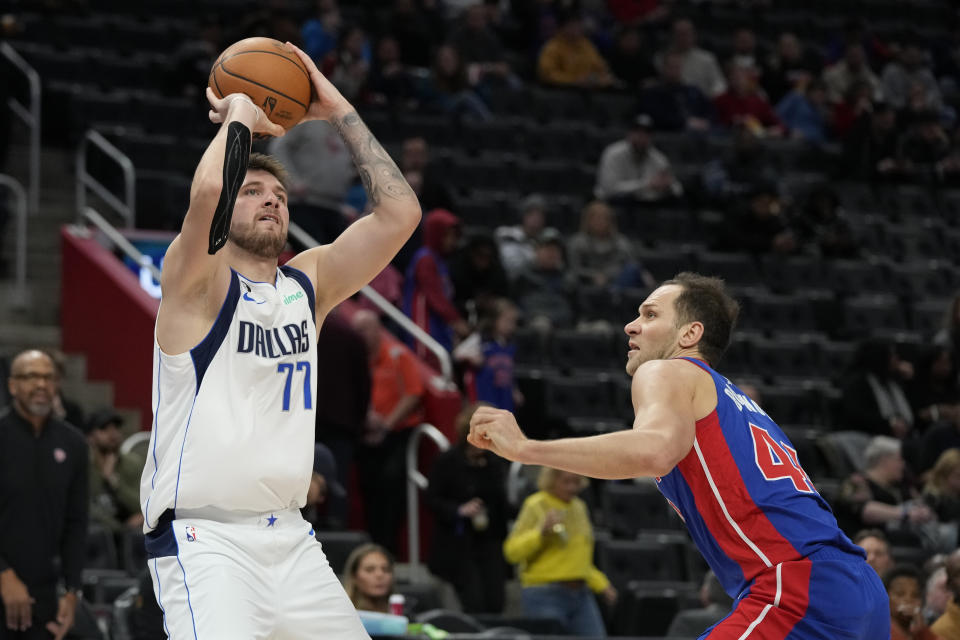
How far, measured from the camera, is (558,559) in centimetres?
886

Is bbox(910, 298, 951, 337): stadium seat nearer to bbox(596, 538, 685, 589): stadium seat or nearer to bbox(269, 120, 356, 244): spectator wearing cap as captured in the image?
bbox(596, 538, 685, 589): stadium seat

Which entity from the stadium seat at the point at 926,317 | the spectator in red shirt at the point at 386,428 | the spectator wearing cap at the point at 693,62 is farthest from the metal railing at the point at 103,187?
the stadium seat at the point at 926,317

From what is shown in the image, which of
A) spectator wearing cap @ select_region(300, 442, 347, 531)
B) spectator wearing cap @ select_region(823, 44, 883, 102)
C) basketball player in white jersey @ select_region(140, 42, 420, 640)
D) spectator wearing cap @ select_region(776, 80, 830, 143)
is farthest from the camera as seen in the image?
spectator wearing cap @ select_region(823, 44, 883, 102)

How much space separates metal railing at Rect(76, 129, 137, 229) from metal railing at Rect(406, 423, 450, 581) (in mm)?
3511

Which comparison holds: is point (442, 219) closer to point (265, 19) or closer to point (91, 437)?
point (265, 19)

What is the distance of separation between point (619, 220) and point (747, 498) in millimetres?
9928

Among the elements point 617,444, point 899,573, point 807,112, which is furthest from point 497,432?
point 807,112

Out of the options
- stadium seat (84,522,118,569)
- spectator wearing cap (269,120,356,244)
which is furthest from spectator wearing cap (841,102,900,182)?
stadium seat (84,522,118,569)

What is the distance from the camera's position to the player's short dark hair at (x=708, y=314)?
14.2 feet

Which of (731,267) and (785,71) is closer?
(731,267)

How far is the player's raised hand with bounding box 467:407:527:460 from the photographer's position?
3.81 metres

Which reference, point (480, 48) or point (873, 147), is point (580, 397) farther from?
point (873, 147)

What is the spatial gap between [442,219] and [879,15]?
10588 mm

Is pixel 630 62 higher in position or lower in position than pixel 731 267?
higher
